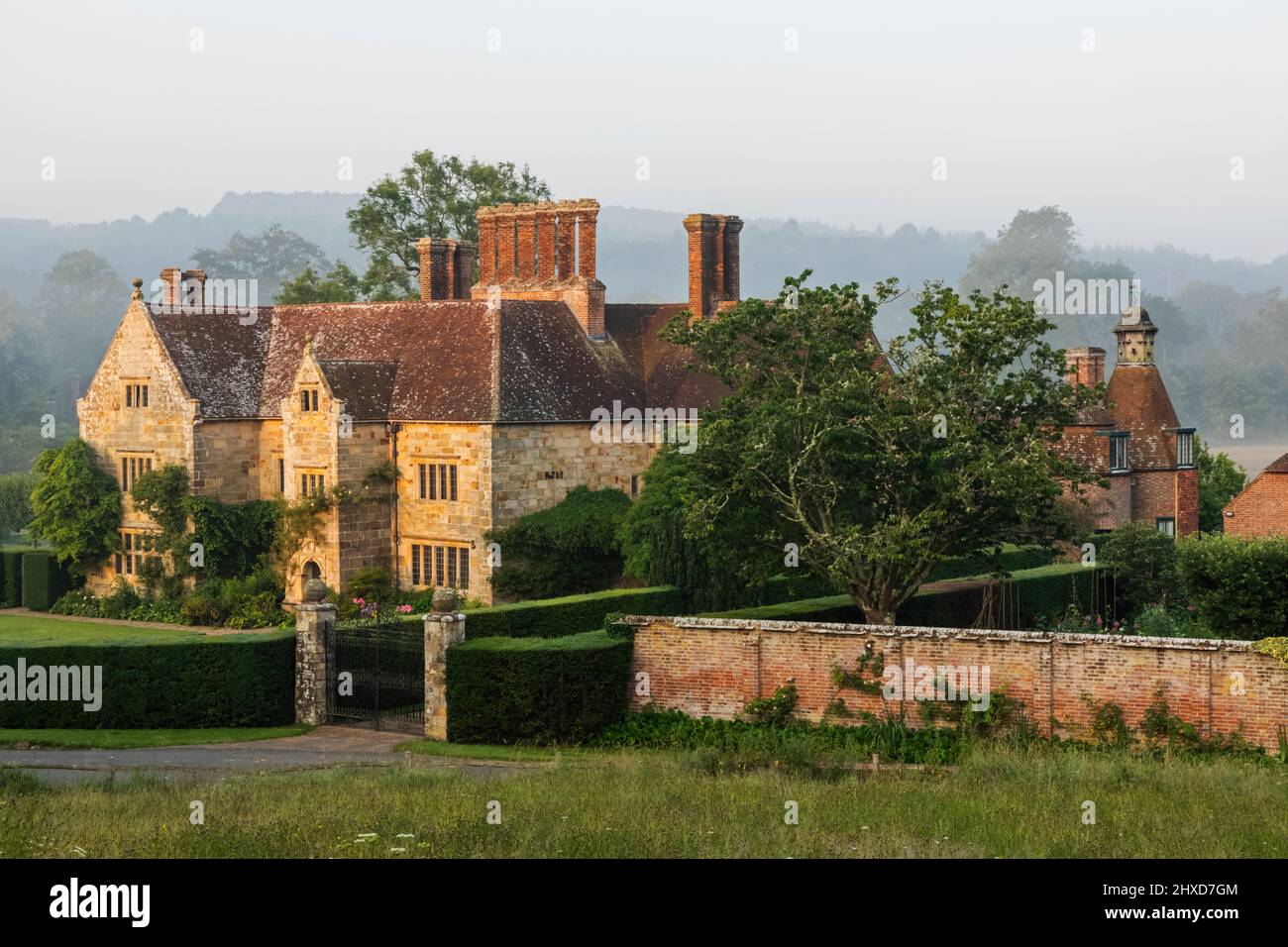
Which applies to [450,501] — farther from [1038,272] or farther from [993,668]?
[1038,272]

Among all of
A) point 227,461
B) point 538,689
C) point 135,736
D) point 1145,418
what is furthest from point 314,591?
point 1145,418

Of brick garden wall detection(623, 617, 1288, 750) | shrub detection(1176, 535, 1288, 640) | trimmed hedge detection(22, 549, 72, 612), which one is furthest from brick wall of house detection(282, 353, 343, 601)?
shrub detection(1176, 535, 1288, 640)

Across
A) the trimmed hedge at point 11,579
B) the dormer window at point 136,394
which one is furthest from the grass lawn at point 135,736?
the trimmed hedge at point 11,579

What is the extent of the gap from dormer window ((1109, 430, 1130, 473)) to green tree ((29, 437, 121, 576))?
3041 cm

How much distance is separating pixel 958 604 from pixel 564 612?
1014cm

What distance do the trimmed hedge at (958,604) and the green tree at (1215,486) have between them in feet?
42.9

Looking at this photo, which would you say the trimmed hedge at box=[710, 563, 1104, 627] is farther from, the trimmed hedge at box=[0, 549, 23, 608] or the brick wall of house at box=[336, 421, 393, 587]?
the trimmed hedge at box=[0, 549, 23, 608]

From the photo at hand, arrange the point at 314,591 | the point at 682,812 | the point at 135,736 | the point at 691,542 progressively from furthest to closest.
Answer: the point at 691,542
the point at 314,591
the point at 135,736
the point at 682,812

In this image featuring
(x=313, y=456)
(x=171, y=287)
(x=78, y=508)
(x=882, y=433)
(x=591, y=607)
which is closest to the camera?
(x=882, y=433)

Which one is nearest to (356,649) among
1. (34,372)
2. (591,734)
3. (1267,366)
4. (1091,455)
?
(591,734)

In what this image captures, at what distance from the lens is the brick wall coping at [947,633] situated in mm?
26453

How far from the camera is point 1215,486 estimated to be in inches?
2234

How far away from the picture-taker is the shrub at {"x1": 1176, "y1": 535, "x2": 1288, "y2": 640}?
3281 centimetres

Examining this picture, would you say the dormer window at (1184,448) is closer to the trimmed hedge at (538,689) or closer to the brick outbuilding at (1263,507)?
the brick outbuilding at (1263,507)
